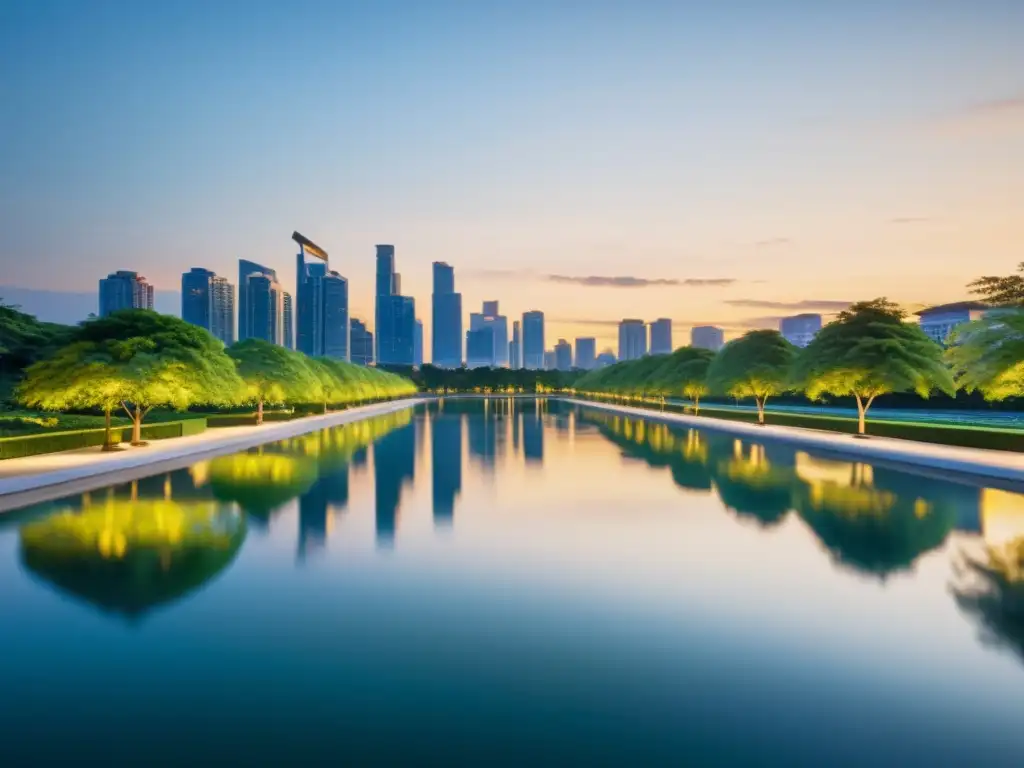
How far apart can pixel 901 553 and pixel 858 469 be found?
42.8ft

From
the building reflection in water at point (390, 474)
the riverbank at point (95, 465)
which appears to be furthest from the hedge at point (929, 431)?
the riverbank at point (95, 465)

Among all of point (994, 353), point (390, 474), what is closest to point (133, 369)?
point (390, 474)

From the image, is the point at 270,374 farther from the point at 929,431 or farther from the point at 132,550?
the point at 929,431

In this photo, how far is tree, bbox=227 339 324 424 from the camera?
46.8m

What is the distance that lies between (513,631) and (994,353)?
74.9 ft

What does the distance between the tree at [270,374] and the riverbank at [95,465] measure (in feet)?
31.0

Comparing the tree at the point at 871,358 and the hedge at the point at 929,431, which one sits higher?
the tree at the point at 871,358

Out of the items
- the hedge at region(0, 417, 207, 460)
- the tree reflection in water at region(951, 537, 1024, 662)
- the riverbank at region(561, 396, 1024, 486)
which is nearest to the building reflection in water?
the tree reflection in water at region(951, 537, 1024, 662)

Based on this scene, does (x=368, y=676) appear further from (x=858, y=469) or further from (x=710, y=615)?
(x=858, y=469)

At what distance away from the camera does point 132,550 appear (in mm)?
12586

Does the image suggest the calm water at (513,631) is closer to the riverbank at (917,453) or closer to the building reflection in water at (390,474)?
the building reflection in water at (390,474)

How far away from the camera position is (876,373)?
36312 mm

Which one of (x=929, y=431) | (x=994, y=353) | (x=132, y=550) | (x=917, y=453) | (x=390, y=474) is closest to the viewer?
Answer: (x=132, y=550)

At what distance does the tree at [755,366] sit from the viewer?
49438mm
